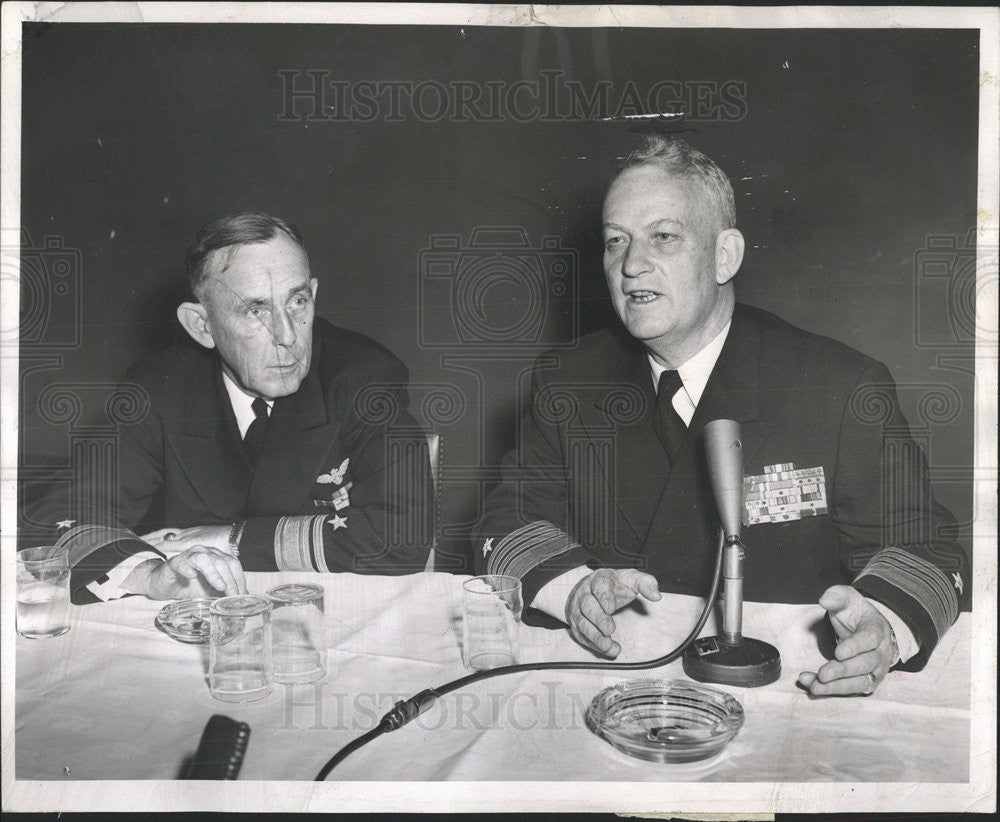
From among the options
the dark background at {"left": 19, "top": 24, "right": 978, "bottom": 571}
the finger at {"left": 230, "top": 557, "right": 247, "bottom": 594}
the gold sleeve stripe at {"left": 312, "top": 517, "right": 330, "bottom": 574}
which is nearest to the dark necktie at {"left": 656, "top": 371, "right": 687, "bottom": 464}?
the dark background at {"left": 19, "top": 24, "right": 978, "bottom": 571}

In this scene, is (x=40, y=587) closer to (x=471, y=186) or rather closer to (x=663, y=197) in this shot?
(x=471, y=186)

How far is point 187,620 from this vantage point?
1157 mm

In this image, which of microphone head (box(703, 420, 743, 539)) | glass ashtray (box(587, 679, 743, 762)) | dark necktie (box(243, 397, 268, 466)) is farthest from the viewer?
dark necktie (box(243, 397, 268, 466))

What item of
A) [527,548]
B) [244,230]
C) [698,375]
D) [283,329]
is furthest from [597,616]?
[244,230]

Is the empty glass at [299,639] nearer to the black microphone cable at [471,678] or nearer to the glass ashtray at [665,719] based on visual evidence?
the black microphone cable at [471,678]

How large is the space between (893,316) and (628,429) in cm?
38

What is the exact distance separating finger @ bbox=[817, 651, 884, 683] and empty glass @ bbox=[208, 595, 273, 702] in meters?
0.66

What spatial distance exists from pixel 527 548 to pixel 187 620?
1.45 ft

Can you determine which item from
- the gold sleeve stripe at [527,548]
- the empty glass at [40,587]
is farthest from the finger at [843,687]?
the empty glass at [40,587]

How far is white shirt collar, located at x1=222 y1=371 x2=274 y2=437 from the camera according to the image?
1.23 meters

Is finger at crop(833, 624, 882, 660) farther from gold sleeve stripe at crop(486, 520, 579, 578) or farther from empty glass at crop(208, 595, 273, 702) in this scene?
empty glass at crop(208, 595, 273, 702)

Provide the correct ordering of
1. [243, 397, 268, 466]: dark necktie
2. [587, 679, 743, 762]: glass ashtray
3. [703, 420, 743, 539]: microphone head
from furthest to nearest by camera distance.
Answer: [243, 397, 268, 466]: dark necktie, [703, 420, 743, 539]: microphone head, [587, 679, 743, 762]: glass ashtray

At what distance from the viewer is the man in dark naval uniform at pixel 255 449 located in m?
1.21

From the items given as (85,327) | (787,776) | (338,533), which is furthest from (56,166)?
(787,776)
